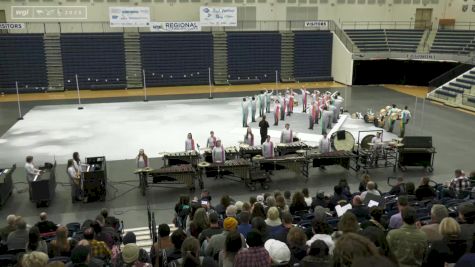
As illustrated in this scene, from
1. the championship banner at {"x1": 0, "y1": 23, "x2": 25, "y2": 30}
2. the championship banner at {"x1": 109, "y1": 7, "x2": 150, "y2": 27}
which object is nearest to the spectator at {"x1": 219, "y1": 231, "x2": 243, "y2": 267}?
the championship banner at {"x1": 109, "y1": 7, "x2": 150, "y2": 27}

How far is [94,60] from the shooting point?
112ft

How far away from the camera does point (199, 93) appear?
105 ft

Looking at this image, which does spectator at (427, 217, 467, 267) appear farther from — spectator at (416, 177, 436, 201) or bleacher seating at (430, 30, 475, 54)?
bleacher seating at (430, 30, 475, 54)

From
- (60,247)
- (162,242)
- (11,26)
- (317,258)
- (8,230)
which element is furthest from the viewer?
(11,26)

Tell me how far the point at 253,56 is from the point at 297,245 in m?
31.2

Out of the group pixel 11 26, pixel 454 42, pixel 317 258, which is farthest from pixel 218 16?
pixel 317 258

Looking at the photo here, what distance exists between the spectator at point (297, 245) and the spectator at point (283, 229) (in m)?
0.57

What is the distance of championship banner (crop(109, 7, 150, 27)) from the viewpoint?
3152cm

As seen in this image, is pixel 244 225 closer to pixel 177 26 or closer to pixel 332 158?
pixel 332 158

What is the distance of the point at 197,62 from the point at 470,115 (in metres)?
20.1

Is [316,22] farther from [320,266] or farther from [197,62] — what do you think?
[320,266]

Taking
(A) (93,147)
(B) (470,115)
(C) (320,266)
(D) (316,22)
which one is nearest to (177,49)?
(D) (316,22)

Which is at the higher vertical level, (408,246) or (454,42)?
(454,42)

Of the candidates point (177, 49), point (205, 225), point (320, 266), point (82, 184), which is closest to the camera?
point (320, 266)
